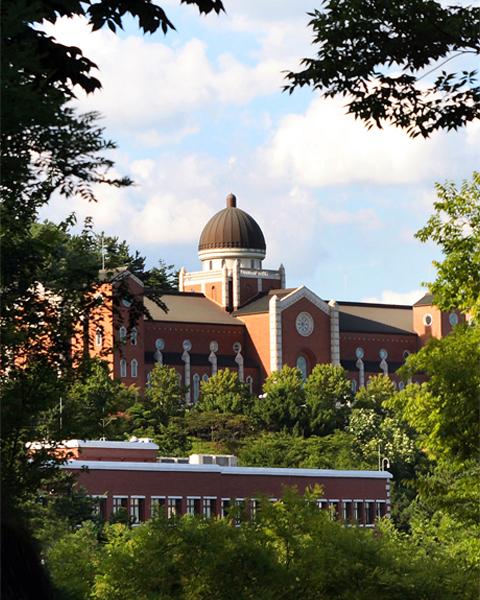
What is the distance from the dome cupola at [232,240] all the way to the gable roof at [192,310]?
4.96 meters

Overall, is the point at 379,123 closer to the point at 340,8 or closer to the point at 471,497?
the point at 340,8

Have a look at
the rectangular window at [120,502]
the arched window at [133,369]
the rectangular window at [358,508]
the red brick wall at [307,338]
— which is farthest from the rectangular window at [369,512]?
the red brick wall at [307,338]

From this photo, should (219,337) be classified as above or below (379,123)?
above

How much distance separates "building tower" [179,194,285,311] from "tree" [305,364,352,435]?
17.5 metres

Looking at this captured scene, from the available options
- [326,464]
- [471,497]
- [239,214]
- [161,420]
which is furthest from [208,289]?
[471,497]

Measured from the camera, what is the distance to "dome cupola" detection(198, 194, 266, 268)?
139875 mm

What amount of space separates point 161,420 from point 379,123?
91.5 m

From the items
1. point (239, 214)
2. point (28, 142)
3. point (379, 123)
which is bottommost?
point (28, 142)

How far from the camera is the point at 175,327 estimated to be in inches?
5054

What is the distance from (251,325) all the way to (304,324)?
426 centimetres

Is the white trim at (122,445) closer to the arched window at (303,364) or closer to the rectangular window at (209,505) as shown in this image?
the rectangular window at (209,505)

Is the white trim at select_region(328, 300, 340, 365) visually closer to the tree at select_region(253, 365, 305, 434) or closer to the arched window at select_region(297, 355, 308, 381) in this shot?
the arched window at select_region(297, 355, 308, 381)

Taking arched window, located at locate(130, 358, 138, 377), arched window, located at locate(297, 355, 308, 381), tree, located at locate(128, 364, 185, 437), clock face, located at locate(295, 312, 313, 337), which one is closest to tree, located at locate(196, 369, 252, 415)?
tree, located at locate(128, 364, 185, 437)

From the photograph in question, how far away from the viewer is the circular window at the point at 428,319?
14250cm
